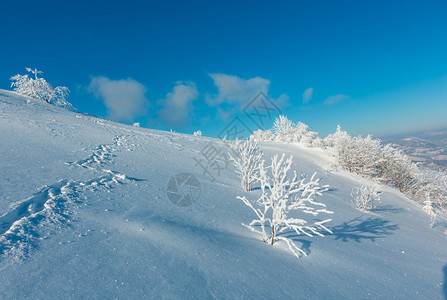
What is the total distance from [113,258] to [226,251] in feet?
5.56

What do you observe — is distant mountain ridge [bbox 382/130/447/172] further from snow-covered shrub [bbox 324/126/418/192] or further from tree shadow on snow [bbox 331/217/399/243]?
tree shadow on snow [bbox 331/217/399/243]

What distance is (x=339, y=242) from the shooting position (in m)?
4.62

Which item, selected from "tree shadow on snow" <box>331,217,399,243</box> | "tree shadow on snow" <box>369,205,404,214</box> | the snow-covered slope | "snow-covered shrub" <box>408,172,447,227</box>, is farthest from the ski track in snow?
"snow-covered shrub" <box>408,172,447,227</box>

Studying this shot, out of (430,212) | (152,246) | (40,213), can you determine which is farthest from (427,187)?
(40,213)

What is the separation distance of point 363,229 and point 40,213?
319 inches

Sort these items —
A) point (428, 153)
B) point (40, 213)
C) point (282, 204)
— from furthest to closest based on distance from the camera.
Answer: point (428, 153)
point (282, 204)
point (40, 213)

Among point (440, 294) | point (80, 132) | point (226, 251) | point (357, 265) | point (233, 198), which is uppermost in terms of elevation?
point (80, 132)

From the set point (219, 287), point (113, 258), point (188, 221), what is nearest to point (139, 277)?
point (113, 258)

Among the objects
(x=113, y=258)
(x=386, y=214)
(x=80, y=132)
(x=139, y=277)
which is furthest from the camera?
(x=80, y=132)

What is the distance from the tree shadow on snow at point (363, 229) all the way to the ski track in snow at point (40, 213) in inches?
Answer: 235

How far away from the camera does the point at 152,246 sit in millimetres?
2906

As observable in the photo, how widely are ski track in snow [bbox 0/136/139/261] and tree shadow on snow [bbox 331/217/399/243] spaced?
235 inches

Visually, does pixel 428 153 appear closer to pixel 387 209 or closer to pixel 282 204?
pixel 387 209

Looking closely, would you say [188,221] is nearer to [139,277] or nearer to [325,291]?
[139,277]
